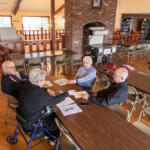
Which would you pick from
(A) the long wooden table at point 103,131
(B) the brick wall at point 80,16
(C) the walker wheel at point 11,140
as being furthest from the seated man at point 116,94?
(B) the brick wall at point 80,16

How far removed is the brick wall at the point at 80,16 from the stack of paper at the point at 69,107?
4740 mm

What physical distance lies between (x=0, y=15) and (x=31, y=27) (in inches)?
104

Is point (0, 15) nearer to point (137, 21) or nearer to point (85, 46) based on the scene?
point (85, 46)

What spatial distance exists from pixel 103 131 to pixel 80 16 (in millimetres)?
5679

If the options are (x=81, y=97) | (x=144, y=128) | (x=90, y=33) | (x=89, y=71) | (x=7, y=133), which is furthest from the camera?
(x=90, y=33)

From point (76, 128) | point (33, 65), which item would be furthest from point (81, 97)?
point (33, 65)

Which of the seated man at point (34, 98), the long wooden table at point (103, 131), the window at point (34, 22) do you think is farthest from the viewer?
the window at point (34, 22)

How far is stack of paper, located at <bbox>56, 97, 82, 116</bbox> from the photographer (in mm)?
1994

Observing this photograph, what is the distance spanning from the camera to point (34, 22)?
42.0 ft

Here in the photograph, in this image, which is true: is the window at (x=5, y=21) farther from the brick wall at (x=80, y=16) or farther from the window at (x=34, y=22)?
the brick wall at (x=80, y=16)

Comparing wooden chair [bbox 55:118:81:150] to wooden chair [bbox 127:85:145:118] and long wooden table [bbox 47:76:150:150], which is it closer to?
long wooden table [bbox 47:76:150:150]

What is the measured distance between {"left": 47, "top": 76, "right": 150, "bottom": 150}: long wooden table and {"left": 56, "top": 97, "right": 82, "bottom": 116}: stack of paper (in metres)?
0.06

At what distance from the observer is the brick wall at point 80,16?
6.23 metres

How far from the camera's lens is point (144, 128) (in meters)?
1.79
